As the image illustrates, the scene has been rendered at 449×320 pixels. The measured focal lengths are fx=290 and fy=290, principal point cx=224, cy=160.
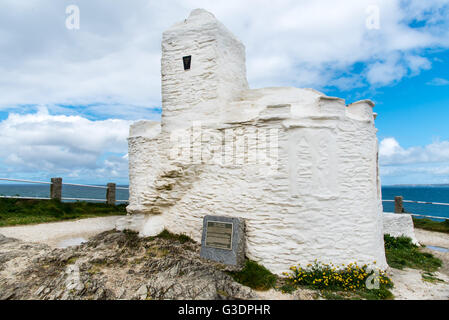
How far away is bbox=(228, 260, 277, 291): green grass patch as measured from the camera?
19.2 feet

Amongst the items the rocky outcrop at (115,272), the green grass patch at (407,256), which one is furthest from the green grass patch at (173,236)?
the green grass patch at (407,256)

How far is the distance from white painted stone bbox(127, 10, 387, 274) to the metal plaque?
0.38 m

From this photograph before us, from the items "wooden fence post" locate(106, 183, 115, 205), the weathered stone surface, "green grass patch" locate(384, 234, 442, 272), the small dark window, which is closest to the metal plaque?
the weathered stone surface

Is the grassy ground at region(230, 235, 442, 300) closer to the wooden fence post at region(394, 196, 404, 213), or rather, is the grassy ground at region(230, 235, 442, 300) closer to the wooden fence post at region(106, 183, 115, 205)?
the wooden fence post at region(394, 196, 404, 213)

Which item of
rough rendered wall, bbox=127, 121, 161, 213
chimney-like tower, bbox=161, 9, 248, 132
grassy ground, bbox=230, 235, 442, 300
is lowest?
grassy ground, bbox=230, 235, 442, 300

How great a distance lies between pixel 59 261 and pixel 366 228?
7056mm

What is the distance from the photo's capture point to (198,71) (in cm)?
793

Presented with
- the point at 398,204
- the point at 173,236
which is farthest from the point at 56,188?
the point at 398,204

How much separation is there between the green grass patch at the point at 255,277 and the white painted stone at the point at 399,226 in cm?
638

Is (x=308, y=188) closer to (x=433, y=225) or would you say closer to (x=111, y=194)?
(x=433, y=225)

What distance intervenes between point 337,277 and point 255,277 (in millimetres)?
1700
